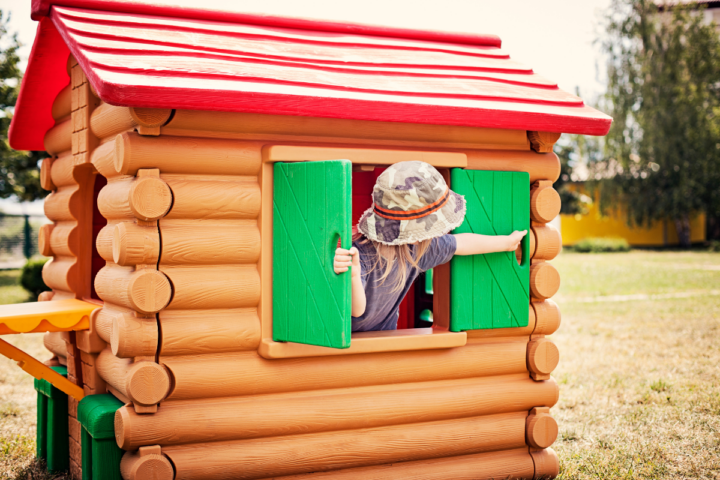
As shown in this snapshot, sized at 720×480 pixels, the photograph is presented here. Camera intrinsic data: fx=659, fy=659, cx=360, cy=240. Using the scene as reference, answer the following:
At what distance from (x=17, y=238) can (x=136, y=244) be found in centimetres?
2042

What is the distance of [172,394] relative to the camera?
3.66 m

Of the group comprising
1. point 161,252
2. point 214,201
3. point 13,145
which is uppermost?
point 13,145

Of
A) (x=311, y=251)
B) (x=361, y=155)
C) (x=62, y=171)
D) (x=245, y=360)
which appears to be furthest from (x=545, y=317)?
(x=62, y=171)

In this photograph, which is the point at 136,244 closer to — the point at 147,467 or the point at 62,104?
the point at 147,467

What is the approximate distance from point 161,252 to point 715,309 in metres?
11.2

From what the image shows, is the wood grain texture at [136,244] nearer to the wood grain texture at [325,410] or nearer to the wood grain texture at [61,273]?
the wood grain texture at [325,410]

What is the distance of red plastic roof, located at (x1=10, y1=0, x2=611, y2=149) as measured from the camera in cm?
353

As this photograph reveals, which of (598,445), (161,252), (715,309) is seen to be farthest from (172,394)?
(715,309)

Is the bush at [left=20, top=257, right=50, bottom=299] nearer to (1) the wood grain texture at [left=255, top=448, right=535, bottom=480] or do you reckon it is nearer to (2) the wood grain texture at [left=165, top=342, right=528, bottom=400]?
→ (2) the wood grain texture at [left=165, top=342, right=528, bottom=400]

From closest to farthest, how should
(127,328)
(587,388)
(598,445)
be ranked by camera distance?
(127,328) → (598,445) → (587,388)

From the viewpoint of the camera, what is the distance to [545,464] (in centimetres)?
450

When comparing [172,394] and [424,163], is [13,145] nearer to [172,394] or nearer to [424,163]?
[172,394]

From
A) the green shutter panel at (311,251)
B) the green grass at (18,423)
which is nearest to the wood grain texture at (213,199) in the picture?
the green shutter panel at (311,251)

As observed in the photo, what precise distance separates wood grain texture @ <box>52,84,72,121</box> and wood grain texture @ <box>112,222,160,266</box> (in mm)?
1996
